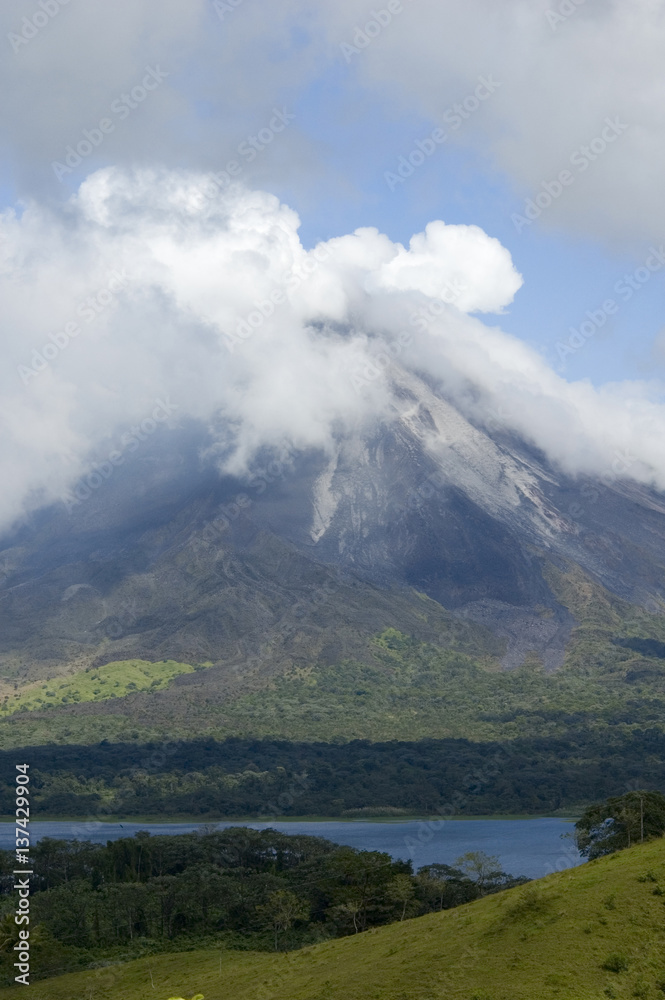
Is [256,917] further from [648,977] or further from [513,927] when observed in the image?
[648,977]

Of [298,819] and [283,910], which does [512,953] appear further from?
[298,819]

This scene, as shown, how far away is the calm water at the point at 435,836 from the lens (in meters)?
128

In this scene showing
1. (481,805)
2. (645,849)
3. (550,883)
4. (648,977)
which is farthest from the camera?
(481,805)

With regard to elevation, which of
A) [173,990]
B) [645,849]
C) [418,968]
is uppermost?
[645,849]

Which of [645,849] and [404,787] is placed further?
[404,787]

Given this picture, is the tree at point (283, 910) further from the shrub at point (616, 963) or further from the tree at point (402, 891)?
the shrub at point (616, 963)

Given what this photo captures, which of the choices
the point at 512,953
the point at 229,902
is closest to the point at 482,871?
the point at 229,902

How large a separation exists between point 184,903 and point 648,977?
174 ft

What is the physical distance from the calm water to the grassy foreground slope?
53.5 metres

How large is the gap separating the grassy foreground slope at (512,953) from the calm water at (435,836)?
53.5m

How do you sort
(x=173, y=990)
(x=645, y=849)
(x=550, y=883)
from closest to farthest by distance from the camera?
1. (x=550, y=883)
2. (x=645, y=849)
3. (x=173, y=990)

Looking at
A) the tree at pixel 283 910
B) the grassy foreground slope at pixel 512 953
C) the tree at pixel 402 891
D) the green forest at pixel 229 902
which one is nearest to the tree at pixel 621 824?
the green forest at pixel 229 902

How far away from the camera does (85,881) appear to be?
332 feet

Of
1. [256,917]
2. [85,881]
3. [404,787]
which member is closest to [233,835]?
[85,881]
